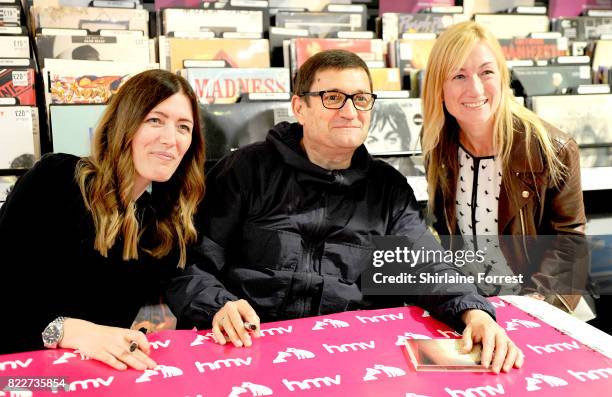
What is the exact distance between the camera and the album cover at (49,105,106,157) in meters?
2.04

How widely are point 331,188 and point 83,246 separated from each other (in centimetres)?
67

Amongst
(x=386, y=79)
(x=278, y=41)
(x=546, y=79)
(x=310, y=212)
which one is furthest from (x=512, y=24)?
(x=310, y=212)

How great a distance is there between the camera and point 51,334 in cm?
117

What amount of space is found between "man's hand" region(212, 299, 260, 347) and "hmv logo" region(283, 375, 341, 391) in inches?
7.6

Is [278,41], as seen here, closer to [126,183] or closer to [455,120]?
[455,120]

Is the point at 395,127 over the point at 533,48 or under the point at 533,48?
under

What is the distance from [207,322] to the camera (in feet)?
4.36

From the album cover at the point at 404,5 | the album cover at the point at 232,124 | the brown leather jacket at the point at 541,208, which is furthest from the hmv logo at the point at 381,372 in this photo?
the album cover at the point at 404,5

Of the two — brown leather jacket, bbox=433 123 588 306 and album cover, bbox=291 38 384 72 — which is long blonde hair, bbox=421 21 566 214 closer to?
brown leather jacket, bbox=433 123 588 306

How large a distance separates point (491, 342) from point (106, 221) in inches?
37.3

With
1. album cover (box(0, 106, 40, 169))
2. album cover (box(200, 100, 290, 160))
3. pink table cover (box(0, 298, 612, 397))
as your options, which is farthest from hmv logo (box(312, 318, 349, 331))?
album cover (box(0, 106, 40, 169))

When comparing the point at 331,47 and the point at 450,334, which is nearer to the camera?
the point at 450,334

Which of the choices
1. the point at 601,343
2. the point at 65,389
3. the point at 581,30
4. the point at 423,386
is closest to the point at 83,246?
the point at 65,389

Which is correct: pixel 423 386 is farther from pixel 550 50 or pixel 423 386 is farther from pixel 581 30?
pixel 581 30
